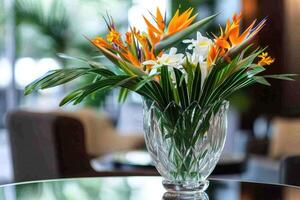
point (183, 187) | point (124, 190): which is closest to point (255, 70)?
point (183, 187)

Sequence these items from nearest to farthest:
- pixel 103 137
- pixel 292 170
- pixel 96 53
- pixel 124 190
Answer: pixel 124 190 < pixel 292 170 < pixel 103 137 < pixel 96 53

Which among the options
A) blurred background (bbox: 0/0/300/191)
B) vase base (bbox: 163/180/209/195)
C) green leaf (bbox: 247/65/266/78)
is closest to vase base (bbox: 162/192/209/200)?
vase base (bbox: 163/180/209/195)

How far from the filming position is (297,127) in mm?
3914

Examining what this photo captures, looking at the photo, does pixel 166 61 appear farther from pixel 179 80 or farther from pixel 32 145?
pixel 32 145

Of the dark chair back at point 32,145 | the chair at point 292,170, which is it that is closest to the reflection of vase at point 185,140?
the chair at point 292,170

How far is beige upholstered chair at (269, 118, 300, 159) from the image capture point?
386 centimetres

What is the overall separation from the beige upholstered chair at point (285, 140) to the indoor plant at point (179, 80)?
2701 mm

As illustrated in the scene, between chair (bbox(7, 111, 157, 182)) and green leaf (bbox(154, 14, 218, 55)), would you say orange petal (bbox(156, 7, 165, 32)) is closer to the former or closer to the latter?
green leaf (bbox(154, 14, 218, 55))

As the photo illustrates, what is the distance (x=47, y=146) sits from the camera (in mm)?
2119

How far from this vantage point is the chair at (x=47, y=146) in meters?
2.10

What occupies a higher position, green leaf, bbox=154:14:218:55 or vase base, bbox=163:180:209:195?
green leaf, bbox=154:14:218:55

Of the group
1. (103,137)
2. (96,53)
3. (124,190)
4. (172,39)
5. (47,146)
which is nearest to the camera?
(172,39)

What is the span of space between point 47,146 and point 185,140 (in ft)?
3.33

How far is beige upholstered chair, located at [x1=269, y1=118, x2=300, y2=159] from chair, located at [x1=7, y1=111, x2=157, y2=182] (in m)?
2.03
